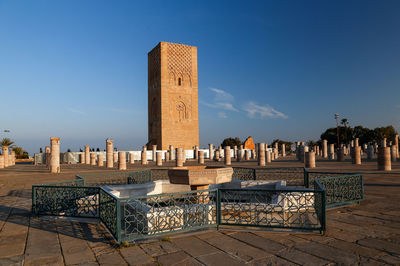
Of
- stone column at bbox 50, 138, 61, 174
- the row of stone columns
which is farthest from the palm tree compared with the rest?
stone column at bbox 50, 138, 61, 174

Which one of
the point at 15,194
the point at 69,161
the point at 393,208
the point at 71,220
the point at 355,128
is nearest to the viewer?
the point at 71,220

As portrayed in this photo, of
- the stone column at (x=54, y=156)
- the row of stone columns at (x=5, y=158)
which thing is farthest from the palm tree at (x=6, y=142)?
the stone column at (x=54, y=156)

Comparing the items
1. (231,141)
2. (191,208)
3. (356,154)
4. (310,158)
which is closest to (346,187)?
(191,208)

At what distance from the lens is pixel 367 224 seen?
4.59 m

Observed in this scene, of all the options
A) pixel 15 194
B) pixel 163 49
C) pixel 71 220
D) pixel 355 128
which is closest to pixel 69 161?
pixel 163 49

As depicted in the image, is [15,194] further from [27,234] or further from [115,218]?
[115,218]

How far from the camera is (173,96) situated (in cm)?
4056

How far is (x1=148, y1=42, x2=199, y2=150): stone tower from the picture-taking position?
3953 centimetres

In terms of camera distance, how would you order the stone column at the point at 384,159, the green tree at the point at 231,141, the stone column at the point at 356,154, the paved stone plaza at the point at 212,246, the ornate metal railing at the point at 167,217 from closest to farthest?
the paved stone plaza at the point at 212,246 < the ornate metal railing at the point at 167,217 < the stone column at the point at 384,159 < the stone column at the point at 356,154 < the green tree at the point at 231,141

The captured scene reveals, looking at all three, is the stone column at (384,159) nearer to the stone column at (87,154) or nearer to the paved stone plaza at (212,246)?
the paved stone plaza at (212,246)

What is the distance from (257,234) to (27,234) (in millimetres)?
3562

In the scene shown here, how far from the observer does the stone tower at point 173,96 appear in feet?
130

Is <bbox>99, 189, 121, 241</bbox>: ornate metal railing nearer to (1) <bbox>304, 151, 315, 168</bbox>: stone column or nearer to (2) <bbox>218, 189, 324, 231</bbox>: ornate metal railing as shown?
(2) <bbox>218, 189, 324, 231</bbox>: ornate metal railing

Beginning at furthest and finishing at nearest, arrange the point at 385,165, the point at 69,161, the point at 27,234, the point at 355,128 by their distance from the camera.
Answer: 1. the point at 355,128
2. the point at 69,161
3. the point at 385,165
4. the point at 27,234
